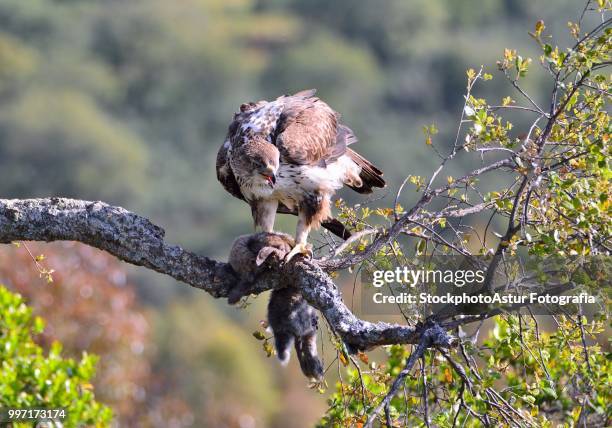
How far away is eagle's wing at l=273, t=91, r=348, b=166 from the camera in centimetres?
634

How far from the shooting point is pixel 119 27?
5850 cm

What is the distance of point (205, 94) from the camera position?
176ft

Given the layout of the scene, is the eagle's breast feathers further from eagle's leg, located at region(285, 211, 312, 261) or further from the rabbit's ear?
the rabbit's ear

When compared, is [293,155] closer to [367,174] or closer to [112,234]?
[367,174]

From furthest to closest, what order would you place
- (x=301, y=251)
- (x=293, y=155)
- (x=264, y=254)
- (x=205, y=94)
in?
(x=205, y=94)
(x=293, y=155)
(x=301, y=251)
(x=264, y=254)

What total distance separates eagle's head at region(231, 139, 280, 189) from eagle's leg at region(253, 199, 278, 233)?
24cm

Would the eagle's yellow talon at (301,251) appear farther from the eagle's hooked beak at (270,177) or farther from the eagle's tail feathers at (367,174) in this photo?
the eagle's tail feathers at (367,174)

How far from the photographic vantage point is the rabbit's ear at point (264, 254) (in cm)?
565

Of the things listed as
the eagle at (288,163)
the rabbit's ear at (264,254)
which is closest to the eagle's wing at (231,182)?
the eagle at (288,163)

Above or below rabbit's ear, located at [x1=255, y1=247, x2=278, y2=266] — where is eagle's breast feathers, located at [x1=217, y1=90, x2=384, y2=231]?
above

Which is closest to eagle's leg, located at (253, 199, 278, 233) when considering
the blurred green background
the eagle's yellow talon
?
the eagle's yellow talon

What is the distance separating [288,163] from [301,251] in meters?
0.68

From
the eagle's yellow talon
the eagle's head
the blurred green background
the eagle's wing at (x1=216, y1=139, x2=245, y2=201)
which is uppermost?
the blurred green background

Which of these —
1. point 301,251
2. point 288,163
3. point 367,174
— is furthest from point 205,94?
point 301,251
